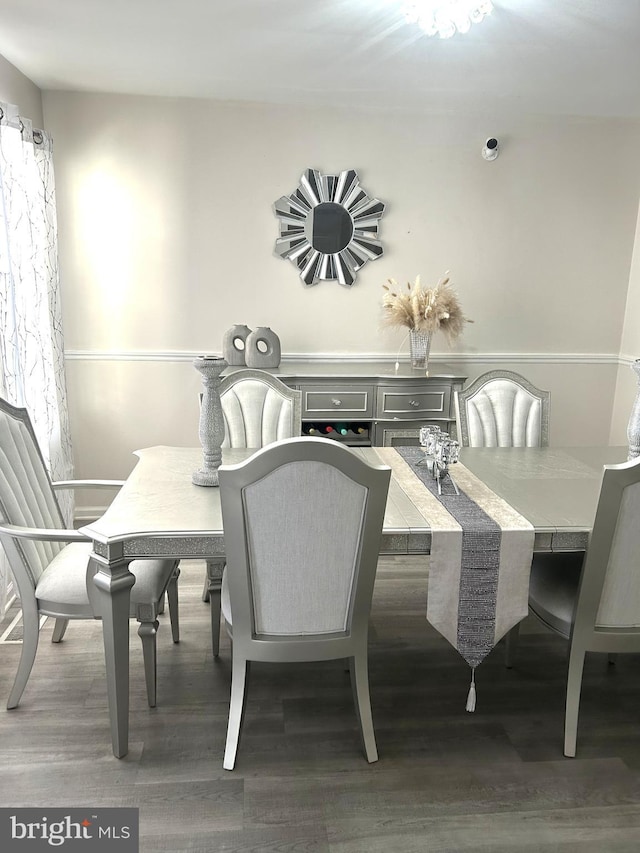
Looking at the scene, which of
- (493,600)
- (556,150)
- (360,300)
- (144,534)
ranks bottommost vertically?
(493,600)

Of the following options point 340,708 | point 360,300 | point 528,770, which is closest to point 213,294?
point 360,300

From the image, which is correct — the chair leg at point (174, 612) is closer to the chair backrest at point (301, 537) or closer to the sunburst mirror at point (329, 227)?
the chair backrest at point (301, 537)

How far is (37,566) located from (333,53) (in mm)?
2527

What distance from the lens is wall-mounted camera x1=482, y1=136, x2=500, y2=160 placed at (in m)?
3.83

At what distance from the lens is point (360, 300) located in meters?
4.05

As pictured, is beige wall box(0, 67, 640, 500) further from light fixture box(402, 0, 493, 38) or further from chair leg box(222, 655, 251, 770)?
chair leg box(222, 655, 251, 770)

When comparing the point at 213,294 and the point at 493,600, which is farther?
the point at 213,294

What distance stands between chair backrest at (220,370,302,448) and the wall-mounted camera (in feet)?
7.04

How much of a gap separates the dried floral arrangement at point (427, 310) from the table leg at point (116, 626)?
2.48 meters

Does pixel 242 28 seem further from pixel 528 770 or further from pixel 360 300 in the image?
pixel 528 770

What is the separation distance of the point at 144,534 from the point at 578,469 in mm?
1709

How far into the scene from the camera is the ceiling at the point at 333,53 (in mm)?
2447

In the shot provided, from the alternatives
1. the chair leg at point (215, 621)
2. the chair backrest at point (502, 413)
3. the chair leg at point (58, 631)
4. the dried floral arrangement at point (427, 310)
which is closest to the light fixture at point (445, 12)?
the chair backrest at point (502, 413)

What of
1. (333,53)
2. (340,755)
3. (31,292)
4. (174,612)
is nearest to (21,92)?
(31,292)
